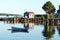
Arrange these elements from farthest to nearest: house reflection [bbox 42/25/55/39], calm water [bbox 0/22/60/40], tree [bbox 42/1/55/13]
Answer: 1. tree [bbox 42/1/55/13]
2. house reflection [bbox 42/25/55/39]
3. calm water [bbox 0/22/60/40]

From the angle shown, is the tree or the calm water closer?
the calm water

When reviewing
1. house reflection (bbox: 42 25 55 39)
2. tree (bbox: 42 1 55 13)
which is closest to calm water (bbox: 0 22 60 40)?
house reflection (bbox: 42 25 55 39)

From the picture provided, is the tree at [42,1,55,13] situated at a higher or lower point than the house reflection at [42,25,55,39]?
higher

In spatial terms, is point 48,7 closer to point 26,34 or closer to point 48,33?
point 48,33

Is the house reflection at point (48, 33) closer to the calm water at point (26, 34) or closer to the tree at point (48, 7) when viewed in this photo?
the calm water at point (26, 34)

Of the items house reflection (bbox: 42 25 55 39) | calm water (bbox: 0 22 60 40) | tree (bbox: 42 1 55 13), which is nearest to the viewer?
calm water (bbox: 0 22 60 40)

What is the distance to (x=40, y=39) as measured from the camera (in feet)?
148

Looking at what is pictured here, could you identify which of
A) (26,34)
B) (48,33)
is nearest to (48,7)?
(48,33)

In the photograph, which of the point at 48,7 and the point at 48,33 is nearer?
the point at 48,33

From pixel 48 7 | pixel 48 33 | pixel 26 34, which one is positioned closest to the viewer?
pixel 26 34

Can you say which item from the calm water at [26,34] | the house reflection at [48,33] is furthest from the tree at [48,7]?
the calm water at [26,34]

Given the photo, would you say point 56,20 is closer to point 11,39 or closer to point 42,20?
point 42,20

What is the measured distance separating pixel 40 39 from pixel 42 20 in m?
61.7

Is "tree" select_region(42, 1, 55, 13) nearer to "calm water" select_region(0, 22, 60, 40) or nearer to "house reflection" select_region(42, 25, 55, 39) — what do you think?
"house reflection" select_region(42, 25, 55, 39)
